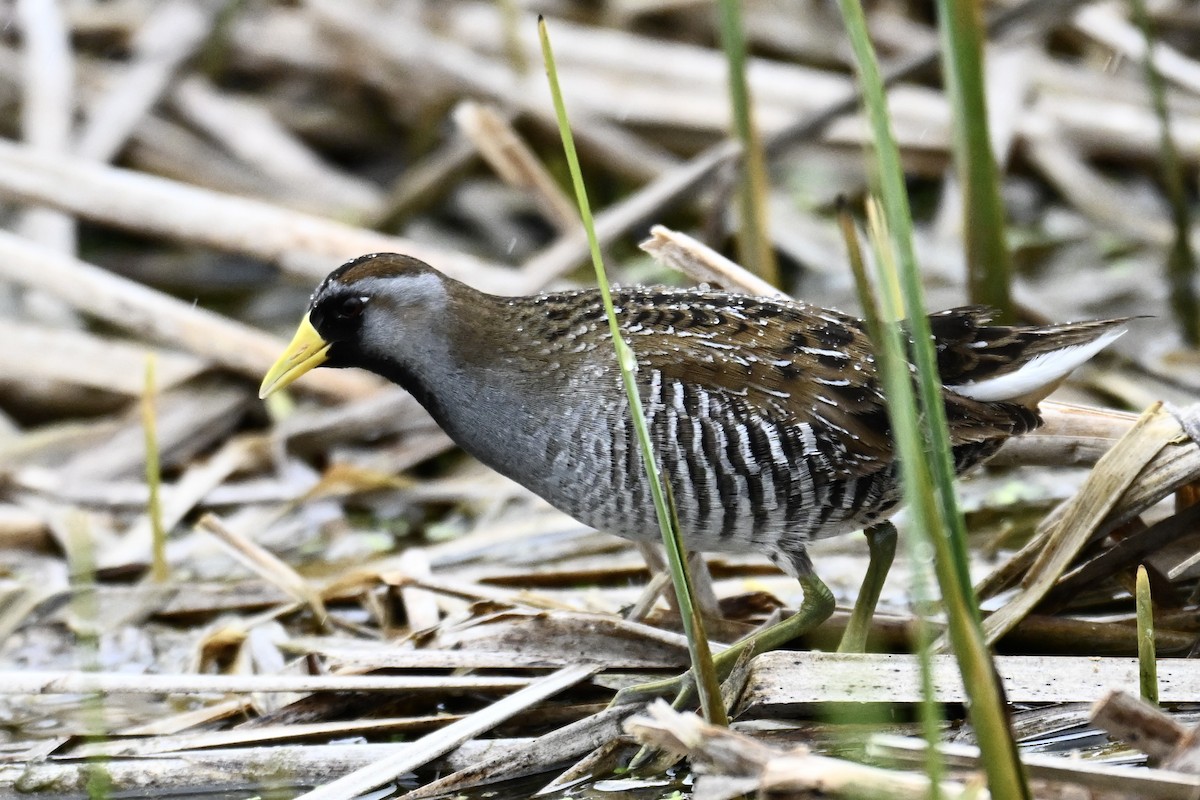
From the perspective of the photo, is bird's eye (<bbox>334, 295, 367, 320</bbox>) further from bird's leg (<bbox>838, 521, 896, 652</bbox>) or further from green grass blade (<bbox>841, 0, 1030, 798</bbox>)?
green grass blade (<bbox>841, 0, 1030, 798</bbox>)

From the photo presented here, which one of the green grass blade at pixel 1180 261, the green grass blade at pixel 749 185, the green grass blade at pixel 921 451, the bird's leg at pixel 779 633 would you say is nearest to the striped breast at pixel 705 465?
the bird's leg at pixel 779 633

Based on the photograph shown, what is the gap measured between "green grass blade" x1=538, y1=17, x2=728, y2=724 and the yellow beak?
3.63 ft

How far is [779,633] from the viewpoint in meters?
3.14

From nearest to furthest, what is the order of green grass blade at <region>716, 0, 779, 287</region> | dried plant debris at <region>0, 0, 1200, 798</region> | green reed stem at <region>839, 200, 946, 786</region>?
1. green reed stem at <region>839, 200, 946, 786</region>
2. dried plant debris at <region>0, 0, 1200, 798</region>
3. green grass blade at <region>716, 0, 779, 287</region>

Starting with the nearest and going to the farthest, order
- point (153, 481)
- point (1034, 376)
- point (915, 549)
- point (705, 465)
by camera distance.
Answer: point (915, 549)
point (705, 465)
point (1034, 376)
point (153, 481)

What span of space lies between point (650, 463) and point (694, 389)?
30.3 inches

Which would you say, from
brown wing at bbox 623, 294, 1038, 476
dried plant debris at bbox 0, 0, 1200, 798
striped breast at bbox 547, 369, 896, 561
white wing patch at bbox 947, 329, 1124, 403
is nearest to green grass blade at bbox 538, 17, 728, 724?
dried plant debris at bbox 0, 0, 1200, 798

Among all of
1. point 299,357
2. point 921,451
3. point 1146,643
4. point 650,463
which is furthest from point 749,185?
point 921,451

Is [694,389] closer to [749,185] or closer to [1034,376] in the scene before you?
[1034,376]

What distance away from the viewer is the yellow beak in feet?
10.7

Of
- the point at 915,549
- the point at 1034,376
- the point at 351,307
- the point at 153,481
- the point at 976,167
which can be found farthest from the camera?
the point at 976,167

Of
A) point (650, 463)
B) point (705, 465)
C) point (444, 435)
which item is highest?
point (444, 435)

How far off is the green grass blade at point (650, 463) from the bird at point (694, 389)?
1.78 feet

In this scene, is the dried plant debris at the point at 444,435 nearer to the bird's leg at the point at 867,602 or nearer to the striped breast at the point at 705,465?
the bird's leg at the point at 867,602
